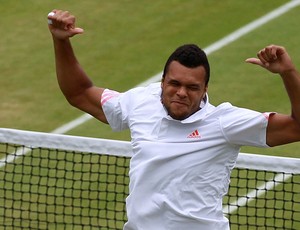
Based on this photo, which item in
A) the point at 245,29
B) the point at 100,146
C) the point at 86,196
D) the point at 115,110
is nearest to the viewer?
the point at 115,110

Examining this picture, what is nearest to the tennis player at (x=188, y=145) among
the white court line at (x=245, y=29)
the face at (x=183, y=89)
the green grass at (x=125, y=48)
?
the face at (x=183, y=89)

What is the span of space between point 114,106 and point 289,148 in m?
6.54

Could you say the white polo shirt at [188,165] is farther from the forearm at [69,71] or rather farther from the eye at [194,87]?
the forearm at [69,71]

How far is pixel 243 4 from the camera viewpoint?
63.2 ft

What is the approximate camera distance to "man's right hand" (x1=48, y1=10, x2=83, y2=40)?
339 inches

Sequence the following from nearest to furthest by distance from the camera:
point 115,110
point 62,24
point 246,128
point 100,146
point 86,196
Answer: point 246,128, point 62,24, point 115,110, point 100,146, point 86,196

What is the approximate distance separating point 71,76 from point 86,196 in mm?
5140

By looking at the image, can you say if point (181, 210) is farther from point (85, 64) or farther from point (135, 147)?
point (85, 64)

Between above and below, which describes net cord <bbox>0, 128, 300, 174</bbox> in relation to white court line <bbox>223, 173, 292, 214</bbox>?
above

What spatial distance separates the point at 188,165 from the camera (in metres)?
8.34

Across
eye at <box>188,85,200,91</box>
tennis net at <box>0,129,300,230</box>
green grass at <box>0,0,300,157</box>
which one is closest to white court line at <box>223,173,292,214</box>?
tennis net at <box>0,129,300,230</box>

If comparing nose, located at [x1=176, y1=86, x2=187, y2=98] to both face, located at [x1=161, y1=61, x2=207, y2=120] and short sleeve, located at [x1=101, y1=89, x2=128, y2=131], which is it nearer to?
face, located at [x1=161, y1=61, x2=207, y2=120]

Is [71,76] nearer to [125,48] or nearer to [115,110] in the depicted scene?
[115,110]

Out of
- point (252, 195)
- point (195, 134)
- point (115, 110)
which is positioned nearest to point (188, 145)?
point (195, 134)
